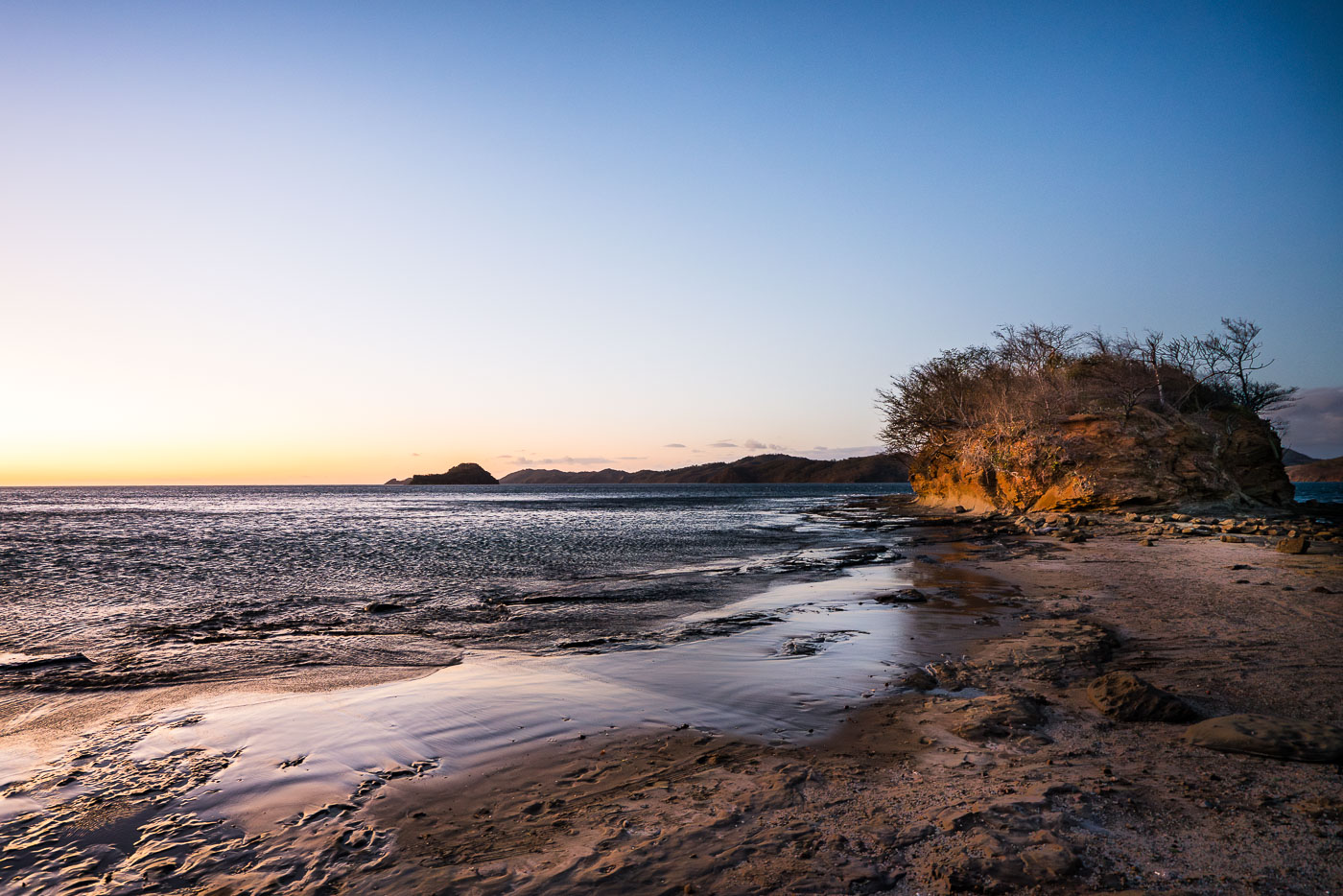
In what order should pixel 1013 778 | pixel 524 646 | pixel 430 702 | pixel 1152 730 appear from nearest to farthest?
pixel 1013 778, pixel 1152 730, pixel 430 702, pixel 524 646

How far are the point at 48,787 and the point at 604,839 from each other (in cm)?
435

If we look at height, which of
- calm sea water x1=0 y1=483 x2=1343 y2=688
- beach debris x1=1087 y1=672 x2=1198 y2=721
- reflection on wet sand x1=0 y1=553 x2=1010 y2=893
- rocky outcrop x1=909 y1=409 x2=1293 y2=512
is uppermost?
rocky outcrop x1=909 y1=409 x2=1293 y2=512

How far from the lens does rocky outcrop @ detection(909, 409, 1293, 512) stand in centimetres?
3009

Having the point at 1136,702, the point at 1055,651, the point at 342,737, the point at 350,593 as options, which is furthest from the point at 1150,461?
the point at 342,737

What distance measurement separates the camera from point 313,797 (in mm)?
4652

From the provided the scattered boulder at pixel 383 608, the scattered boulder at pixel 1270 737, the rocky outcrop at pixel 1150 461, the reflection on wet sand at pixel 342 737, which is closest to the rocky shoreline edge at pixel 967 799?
the scattered boulder at pixel 1270 737

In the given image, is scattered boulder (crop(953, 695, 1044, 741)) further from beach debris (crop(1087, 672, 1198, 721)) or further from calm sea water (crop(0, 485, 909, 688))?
calm sea water (crop(0, 485, 909, 688))

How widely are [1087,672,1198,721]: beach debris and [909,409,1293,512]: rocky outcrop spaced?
30576 millimetres

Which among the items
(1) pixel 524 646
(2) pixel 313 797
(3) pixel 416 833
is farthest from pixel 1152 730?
(1) pixel 524 646

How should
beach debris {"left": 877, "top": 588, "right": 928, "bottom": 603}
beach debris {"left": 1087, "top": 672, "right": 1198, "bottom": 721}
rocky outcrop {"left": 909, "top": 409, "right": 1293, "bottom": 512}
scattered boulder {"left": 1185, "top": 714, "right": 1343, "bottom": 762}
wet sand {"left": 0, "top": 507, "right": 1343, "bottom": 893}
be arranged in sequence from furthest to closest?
1. rocky outcrop {"left": 909, "top": 409, "right": 1293, "bottom": 512}
2. beach debris {"left": 877, "top": 588, "right": 928, "bottom": 603}
3. beach debris {"left": 1087, "top": 672, "right": 1198, "bottom": 721}
4. scattered boulder {"left": 1185, "top": 714, "right": 1343, "bottom": 762}
5. wet sand {"left": 0, "top": 507, "right": 1343, "bottom": 893}

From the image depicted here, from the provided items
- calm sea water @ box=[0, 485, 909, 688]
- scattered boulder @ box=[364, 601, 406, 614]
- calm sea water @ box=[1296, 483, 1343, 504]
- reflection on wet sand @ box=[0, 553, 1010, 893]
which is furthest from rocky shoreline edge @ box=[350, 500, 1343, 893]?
calm sea water @ box=[1296, 483, 1343, 504]

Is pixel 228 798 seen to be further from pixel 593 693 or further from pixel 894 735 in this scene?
pixel 894 735

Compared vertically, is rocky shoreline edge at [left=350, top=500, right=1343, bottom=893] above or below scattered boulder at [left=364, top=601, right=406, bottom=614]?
above

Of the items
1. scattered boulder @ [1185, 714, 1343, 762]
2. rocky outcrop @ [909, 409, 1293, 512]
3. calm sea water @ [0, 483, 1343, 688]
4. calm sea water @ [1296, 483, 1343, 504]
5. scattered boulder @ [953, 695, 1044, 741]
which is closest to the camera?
scattered boulder @ [1185, 714, 1343, 762]
